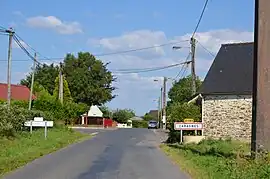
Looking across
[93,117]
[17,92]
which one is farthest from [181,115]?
[93,117]

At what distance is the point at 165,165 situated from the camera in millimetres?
17922

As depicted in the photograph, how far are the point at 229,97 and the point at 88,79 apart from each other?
65.4m

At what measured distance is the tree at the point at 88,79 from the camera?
320 ft

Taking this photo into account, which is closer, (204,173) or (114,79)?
(204,173)

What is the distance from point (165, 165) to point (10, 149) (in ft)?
25.9

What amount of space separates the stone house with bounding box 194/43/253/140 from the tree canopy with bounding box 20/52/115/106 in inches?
2420

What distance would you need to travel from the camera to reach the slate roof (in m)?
35.3

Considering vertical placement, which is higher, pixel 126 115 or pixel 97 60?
pixel 97 60

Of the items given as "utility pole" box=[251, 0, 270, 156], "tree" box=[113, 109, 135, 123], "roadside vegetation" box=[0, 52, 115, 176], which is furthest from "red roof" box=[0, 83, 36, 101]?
"utility pole" box=[251, 0, 270, 156]

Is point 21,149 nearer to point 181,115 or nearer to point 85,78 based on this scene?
point 181,115

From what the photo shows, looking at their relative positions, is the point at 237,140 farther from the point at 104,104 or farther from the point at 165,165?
the point at 104,104

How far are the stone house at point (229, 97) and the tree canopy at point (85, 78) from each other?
6148cm

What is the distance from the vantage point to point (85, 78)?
98.1 metres

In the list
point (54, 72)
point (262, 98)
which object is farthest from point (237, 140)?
point (54, 72)
